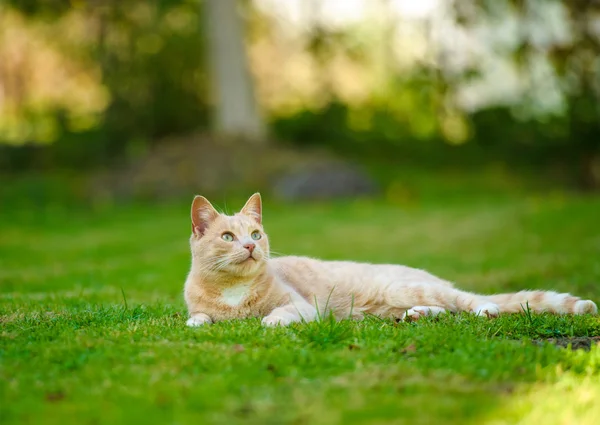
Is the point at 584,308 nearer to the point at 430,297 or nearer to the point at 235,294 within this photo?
the point at 430,297

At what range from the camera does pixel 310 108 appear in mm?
27719

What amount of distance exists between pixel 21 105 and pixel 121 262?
17.4 metres

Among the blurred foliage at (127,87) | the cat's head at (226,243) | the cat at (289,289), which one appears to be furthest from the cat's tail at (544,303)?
the blurred foliage at (127,87)

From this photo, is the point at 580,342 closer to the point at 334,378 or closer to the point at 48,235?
the point at 334,378

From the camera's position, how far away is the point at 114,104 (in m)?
26.0

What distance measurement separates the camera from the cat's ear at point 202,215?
232 inches

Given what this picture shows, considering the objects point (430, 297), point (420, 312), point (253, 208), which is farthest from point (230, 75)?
point (420, 312)

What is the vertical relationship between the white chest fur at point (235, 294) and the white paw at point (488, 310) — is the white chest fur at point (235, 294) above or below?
above

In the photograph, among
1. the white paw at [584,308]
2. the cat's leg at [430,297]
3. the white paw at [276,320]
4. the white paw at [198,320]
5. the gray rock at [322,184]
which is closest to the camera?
the white paw at [276,320]

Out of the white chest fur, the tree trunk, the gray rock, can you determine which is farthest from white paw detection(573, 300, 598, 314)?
the tree trunk

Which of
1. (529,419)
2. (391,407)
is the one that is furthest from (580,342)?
(391,407)

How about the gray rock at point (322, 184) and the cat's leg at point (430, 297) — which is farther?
the gray rock at point (322, 184)

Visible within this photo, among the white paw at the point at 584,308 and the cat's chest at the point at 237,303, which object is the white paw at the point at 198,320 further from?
the white paw at the point at 584,308

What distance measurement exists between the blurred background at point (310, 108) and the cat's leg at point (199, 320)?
14.8 m
